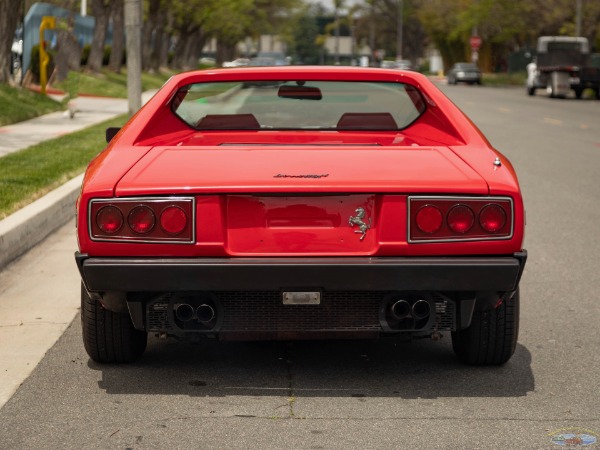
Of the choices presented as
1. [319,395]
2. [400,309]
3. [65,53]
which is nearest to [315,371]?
[319,395]

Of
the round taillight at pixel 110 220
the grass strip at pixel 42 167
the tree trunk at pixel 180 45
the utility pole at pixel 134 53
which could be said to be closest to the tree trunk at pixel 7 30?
the utility pole at pixel 134 53

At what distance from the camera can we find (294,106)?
27.7 metres

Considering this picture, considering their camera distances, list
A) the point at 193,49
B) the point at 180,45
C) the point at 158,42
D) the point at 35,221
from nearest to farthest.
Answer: the point at 35,221
the point at 158,42
the point at 180,45
the point at 193,49

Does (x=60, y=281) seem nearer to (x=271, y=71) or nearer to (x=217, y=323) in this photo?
(x=271, y=71)

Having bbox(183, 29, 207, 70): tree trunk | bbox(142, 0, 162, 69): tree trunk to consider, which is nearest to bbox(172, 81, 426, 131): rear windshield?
bbox(142, 0, 162, 69): tree trunk

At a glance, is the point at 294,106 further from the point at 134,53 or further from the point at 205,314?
the point at 205,314

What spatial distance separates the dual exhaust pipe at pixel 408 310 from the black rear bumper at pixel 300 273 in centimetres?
17

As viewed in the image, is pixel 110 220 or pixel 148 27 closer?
pixel 110 220

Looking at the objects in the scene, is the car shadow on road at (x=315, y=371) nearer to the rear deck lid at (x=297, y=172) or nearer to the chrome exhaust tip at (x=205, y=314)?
the chrome exhaust tip at (x=205, y=314)

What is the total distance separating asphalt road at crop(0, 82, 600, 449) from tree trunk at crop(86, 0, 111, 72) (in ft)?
118

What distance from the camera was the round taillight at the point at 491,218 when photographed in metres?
4.88

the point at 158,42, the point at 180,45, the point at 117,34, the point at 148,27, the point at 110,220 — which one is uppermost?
the point at 110,220

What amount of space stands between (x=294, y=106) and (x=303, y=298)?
23.1 meters

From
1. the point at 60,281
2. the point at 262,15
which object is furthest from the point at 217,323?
the point at 262,15
